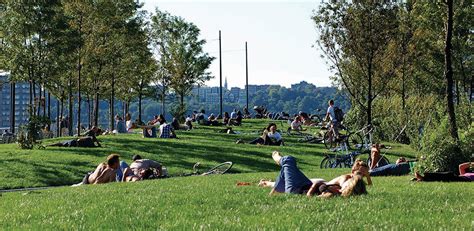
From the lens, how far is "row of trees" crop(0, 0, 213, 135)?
33219 mm

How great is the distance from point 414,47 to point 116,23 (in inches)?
794

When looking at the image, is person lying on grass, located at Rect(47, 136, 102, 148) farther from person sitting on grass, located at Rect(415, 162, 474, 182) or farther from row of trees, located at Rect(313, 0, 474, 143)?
person sitting on grass, located at Rect(415, 162, 474, 182)

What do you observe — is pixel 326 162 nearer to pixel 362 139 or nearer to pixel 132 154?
pixel 362 139

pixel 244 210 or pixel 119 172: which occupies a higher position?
pixel 244 210

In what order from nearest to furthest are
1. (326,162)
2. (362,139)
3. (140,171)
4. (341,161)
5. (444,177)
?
(444,177)
(140,171)
(341,161)
(326,162)
(362,139)

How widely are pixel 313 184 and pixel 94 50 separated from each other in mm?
31054

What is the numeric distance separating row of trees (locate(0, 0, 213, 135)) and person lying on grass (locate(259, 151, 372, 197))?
20283mm

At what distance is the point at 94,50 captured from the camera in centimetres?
3950

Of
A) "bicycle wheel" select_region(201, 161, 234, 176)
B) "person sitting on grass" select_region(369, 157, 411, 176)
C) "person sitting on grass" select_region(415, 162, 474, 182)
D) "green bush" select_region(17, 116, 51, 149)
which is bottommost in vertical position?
"bicycle wheel" select_region(201, 161, 234, 176)

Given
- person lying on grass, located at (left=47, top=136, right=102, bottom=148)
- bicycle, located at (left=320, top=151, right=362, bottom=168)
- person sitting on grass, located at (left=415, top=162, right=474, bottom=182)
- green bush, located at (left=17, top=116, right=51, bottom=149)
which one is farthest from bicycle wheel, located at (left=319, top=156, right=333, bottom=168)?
green bush, located at (left=17, top=116, right=51, bottom=149)

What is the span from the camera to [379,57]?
34844 mm

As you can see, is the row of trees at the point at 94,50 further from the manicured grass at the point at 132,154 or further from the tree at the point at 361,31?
the tree at the point at 361,31

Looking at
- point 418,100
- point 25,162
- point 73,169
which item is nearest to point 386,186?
point 73,169

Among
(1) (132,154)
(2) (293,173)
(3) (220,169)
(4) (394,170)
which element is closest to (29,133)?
(1) (132,154)
